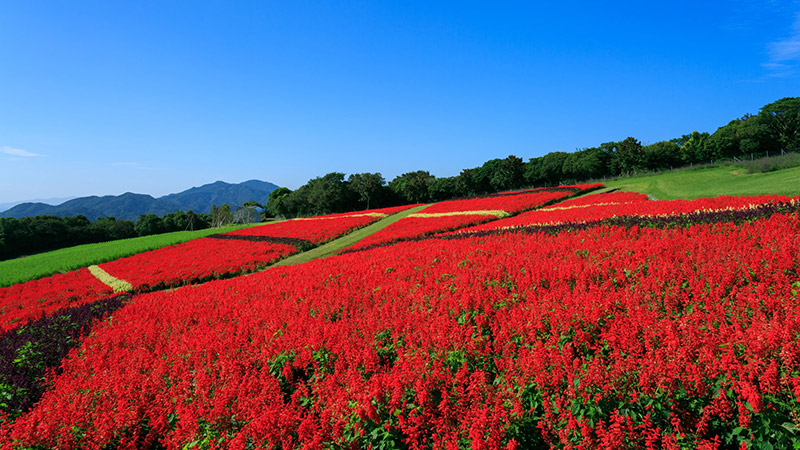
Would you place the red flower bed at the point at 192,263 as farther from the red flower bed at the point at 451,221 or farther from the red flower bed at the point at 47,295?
the red flower bed at the point at 451,221

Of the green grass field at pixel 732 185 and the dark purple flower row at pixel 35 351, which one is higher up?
the green grass field at pixel 732 185

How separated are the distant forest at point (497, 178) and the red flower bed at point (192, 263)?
142ft

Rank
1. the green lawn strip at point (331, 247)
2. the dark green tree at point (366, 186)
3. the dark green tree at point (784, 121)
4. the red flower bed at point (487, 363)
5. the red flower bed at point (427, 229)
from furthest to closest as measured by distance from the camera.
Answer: the dark green tree at point (366, 186) < the dark green tree at point (784, 121) < the green lawn strip at point (331, 247) < the red flower bed at point (427, 229) < the red flower bed at point (487, 363)

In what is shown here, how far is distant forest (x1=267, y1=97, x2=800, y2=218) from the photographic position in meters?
66.4

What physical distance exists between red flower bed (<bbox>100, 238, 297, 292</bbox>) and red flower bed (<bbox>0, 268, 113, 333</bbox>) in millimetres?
1434

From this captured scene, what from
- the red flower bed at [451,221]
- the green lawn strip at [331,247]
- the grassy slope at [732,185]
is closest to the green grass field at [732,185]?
the grassy slope at [732,185]

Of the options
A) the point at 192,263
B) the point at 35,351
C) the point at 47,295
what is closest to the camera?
the point at 35,351

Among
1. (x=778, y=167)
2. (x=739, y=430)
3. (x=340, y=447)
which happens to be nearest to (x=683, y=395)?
(x=739, y=430)

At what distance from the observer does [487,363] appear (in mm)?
4711

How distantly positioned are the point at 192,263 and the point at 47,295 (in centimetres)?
655

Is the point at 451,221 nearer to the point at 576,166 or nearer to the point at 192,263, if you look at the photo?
the point at 192,263

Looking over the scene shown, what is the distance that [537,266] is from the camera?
7828 millimetres

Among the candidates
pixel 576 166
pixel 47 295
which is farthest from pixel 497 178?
pixel 47 295

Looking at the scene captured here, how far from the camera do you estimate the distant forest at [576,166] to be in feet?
218
